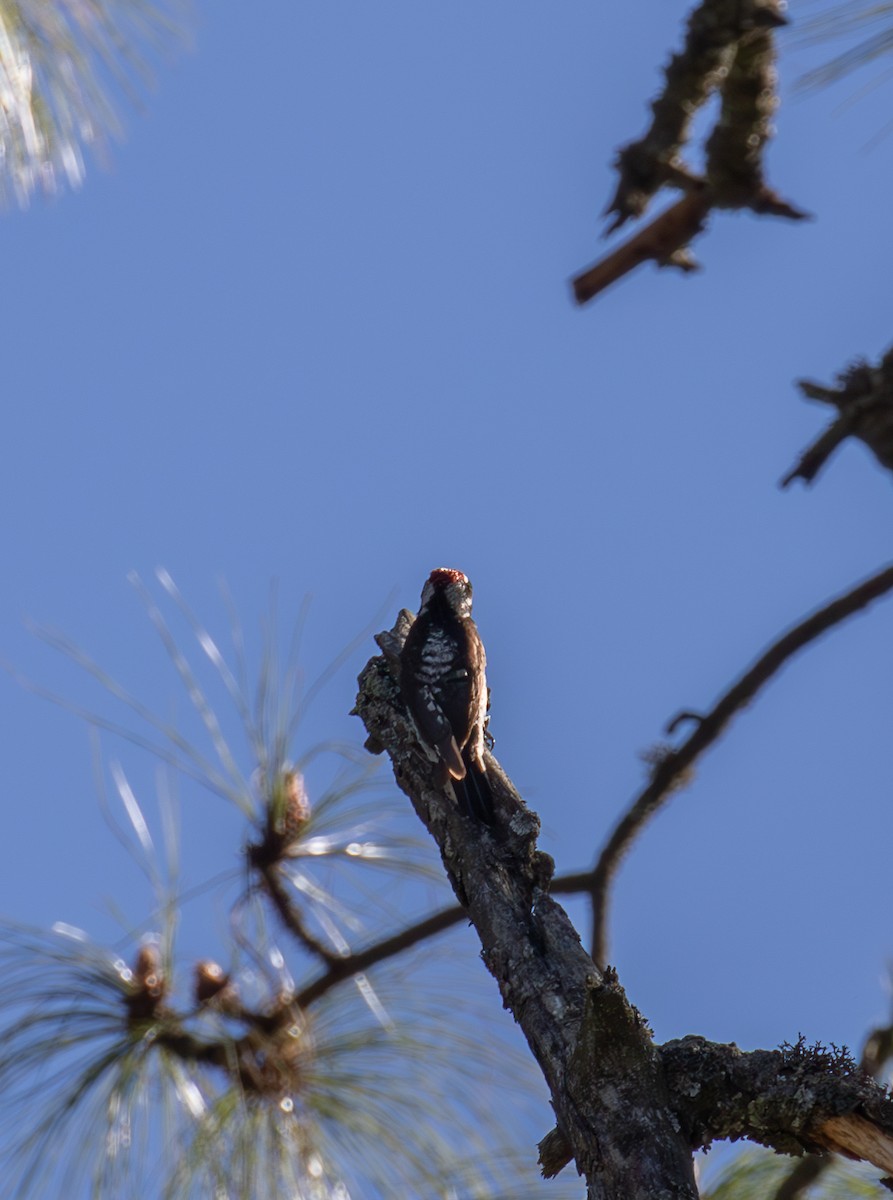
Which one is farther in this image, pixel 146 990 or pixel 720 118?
pixel 146 990

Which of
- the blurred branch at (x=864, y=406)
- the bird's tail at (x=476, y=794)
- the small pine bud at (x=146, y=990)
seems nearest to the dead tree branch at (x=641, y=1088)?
the bird's tail at (x=476, y=794)

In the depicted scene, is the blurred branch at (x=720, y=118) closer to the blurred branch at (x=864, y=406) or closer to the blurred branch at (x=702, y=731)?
the blurred branch at (x=864, y=406)

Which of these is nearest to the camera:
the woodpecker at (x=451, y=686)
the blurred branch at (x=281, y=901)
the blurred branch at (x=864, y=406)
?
the blurred branch at (x=864, y=406)

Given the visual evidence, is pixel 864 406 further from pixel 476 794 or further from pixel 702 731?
pixel 476 794

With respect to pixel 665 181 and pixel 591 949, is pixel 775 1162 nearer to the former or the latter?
pixel 591 949

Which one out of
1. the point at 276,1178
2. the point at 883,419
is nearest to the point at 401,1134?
the point at 276,1178

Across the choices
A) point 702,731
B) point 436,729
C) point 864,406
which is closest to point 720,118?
point 864,406
